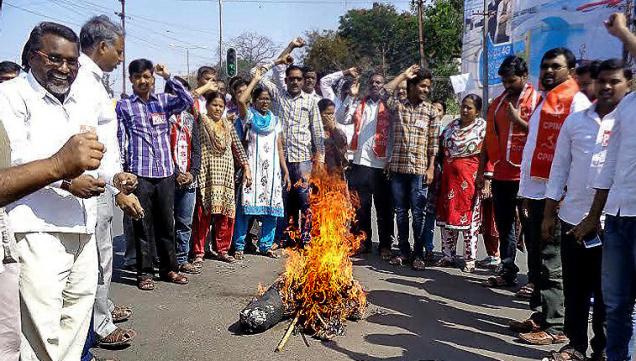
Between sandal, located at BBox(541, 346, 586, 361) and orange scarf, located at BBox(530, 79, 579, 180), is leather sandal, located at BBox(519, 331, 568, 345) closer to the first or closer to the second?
sandal, located at BBox(541, 346, 586, 361)

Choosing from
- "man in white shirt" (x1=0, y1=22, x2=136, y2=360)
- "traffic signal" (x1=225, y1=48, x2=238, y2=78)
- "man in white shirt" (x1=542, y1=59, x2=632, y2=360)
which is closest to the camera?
"man in white shirt" (x1=0, y1=22, x2=136, y2=360)

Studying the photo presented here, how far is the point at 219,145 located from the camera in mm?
6477

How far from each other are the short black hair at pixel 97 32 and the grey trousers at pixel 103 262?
1.06 meters

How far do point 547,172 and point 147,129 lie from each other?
3.60 metres

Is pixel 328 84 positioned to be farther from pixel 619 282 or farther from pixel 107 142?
pixel 619 282

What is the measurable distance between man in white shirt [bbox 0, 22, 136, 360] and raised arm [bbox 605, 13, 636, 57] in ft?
9.99

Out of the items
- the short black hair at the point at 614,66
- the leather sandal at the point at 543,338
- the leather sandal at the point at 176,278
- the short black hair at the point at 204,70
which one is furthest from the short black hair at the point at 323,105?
the short black hair at the point at 614,66

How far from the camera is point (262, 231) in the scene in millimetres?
7133

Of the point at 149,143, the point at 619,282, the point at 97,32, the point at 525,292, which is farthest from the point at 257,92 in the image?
the point at 619,282

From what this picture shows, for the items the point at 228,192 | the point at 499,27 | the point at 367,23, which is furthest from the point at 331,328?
the point at 367,23

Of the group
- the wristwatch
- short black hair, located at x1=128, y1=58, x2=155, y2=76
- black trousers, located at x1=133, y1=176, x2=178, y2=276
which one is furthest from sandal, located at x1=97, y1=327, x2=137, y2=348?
short black hair, located at x1=128, y1=58, x2=155, y2=76

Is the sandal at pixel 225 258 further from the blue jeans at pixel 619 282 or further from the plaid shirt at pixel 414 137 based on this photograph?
the blue jeans at pixel 619 282

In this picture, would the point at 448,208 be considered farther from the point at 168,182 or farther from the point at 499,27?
the point at 499,27

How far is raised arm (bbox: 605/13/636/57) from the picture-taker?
126 inches
